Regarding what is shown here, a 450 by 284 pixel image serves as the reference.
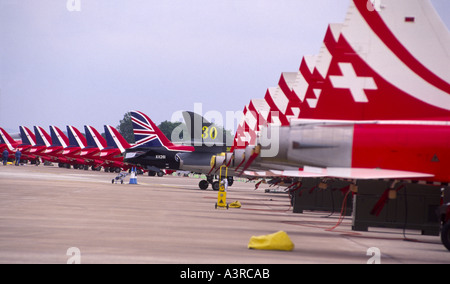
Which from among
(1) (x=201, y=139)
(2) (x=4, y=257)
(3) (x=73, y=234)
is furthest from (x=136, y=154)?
(2) (x=4, y=257)

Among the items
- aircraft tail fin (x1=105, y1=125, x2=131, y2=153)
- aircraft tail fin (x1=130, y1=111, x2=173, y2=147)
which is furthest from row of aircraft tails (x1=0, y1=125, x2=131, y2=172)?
aircraft tail fin (x1=130, y1=111, x2=173, y2=147)

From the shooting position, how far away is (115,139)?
82.3m

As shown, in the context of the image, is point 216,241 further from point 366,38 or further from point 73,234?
point 366,38

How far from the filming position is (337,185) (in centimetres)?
2141

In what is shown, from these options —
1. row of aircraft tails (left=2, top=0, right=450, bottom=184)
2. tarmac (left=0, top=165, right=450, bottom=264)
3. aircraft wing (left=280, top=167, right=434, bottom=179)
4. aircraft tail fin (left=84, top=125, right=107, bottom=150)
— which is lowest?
tarmac (left=0, top=165, right=450, bottom=264)

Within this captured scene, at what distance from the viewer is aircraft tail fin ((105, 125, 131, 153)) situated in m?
81.1

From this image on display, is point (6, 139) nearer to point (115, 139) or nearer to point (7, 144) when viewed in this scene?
point (7, 144)

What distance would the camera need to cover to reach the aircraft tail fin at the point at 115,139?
81.1 metres

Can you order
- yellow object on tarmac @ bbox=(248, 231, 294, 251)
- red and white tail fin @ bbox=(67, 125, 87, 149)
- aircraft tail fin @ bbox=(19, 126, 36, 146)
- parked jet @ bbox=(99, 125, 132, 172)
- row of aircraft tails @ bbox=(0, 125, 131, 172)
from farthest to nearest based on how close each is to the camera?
aircraft tail fin @ bbox=(19, 126, 36, 146) → red and white tail fin @ bbox=(67, 125, 87, 149) → row of aircraft tails @ bbox=(0, 125, 131, 172) → parked jet @ bbox=(99, 125, 132, 172) → yellow object on tarmac @ bbox=(248, 231, 294, 251)

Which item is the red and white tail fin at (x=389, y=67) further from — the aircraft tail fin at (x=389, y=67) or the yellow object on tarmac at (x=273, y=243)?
the yellow object on tarmac at (x=273, y=243)

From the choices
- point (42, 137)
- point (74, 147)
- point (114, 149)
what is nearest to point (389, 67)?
point (114, 149)

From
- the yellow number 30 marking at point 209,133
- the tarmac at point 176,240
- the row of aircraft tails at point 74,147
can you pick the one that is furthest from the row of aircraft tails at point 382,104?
the row of aircraft tails at point 74,147

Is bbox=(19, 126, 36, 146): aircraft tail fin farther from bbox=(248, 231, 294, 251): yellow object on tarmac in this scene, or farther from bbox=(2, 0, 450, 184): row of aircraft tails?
bbox=(248, 231, 294, 251): yellow object on tarmac

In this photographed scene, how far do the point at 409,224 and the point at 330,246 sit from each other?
10.4 ft
